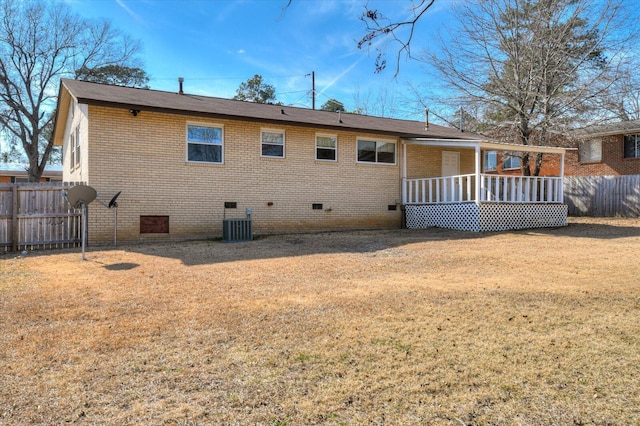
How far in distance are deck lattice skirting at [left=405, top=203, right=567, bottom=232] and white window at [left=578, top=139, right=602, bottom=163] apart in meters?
11.0

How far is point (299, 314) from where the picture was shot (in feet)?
15.1

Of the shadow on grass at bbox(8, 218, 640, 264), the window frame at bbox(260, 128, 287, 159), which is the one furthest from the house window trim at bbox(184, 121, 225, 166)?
the shadow on grass at bbox(8, 218, 640, 264)

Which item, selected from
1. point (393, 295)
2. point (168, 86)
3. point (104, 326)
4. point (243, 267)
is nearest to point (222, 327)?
point (104, 326)

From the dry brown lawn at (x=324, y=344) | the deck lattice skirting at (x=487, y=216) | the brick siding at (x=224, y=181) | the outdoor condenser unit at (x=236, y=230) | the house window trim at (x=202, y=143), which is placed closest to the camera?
the dry brown lawn at (x=324, y=344)

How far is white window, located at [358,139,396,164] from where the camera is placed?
50.5 feet

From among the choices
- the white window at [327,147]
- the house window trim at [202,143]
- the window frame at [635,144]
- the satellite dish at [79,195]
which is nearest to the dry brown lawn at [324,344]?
the satellite dish at [79,195]

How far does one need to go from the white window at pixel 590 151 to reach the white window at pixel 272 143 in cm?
1806

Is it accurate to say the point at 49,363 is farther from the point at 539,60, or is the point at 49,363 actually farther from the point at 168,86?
the point at 168,86

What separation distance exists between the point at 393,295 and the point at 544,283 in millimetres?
2264

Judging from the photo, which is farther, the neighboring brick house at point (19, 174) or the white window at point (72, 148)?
the neighboring brick house at point (19, 174)

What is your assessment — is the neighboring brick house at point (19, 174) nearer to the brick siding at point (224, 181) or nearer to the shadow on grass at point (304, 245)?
the brick siding at point (224, 181)

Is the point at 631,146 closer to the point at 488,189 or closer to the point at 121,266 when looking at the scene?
the point at 488,189

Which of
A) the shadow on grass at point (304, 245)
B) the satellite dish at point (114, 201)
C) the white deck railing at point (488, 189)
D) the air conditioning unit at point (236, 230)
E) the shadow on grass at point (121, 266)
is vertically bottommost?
the shadow on grass at point (121, 266)

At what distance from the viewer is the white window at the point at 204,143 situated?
490 inches
